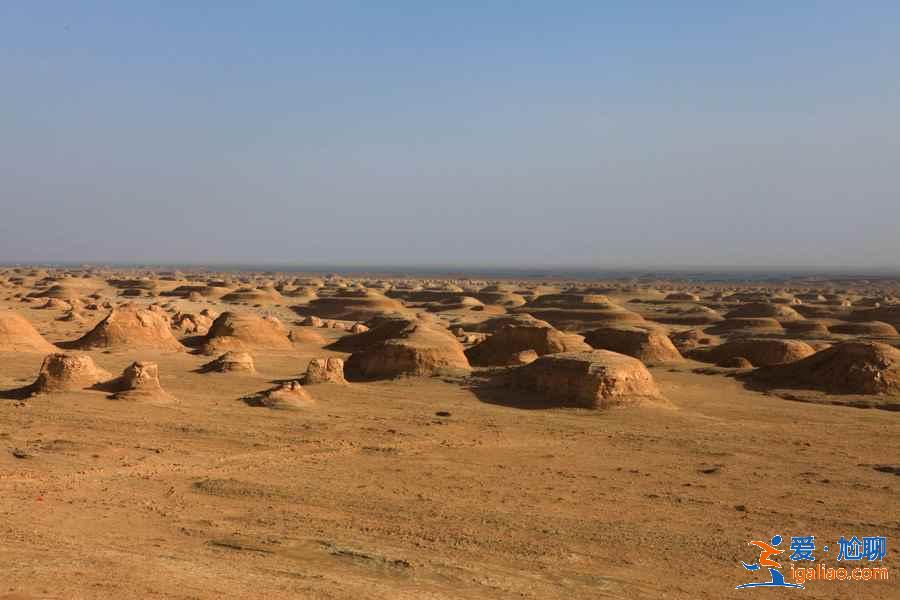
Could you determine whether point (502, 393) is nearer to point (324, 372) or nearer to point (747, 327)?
point (324, 372)

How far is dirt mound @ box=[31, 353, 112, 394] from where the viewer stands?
16.3m

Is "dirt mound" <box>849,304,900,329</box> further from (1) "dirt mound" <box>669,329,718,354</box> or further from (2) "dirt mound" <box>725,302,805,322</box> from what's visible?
(1) "dirt mound" <box>669,329,718,354</box>

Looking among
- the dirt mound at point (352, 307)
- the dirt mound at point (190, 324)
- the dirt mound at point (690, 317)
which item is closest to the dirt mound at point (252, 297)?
A: the dirt mound at point (352, 307)

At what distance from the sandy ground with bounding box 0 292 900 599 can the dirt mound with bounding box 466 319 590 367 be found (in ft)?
20.6

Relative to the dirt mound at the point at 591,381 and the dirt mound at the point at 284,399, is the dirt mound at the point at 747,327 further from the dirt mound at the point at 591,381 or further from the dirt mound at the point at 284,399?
the dirt mound at the point at 284,399

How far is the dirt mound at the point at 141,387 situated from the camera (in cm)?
1608

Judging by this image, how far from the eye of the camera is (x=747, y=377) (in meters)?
23.2

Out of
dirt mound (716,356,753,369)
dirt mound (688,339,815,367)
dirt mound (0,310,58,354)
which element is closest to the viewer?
dirt mound (0,310,58,354)

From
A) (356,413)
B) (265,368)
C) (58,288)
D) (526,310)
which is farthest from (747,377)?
(58,288)

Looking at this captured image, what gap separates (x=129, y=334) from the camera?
24172 mm

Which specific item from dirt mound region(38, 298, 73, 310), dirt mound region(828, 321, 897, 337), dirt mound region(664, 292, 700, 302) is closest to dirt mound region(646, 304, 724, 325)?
dirt mound region(828, 321, 897, 337)

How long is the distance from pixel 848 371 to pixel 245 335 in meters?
19.4

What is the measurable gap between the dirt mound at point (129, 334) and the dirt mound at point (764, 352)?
19.5 m

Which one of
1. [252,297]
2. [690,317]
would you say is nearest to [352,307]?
[252,297]
